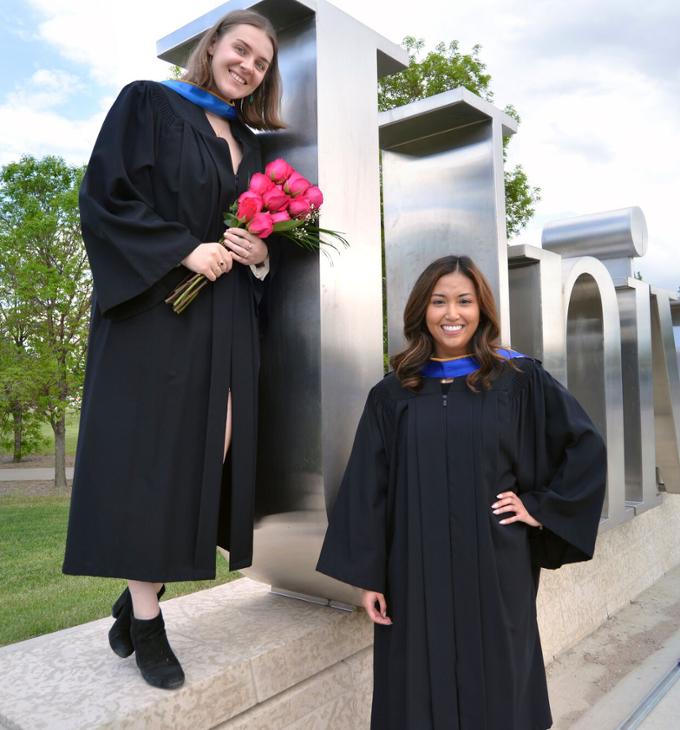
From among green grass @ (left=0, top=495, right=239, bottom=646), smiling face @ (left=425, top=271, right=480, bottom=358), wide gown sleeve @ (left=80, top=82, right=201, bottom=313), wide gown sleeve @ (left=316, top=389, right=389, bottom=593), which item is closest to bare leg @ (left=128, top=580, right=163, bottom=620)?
wide gown sleeve @ (left=316, top=389, right=389, bottom=593)

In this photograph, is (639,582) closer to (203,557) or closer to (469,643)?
(469,643)

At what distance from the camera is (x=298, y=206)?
2.14 m

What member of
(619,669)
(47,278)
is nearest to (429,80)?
(47,278)

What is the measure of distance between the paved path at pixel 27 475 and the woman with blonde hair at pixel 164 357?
15.1 m

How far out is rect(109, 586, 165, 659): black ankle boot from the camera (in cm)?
225

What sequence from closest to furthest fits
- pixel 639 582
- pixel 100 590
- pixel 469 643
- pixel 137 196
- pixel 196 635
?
pixel 137 196 < pixel 469 643 < pixel 196 635 < pixel 639 582 < pixel 100 590

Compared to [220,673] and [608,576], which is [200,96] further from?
[608,576]

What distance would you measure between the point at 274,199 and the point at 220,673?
1.43 m

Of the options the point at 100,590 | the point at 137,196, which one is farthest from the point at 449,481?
the point at 100,590

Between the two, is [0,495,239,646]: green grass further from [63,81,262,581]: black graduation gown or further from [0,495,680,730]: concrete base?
[63,81,262,581]: black graduation gown

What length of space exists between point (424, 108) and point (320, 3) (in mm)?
934

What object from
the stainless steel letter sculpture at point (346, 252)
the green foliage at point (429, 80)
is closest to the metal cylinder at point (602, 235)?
the stainless steel letter sculpture at point (346, 252)

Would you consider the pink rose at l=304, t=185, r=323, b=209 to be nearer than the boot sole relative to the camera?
No

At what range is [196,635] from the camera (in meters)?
2.47
